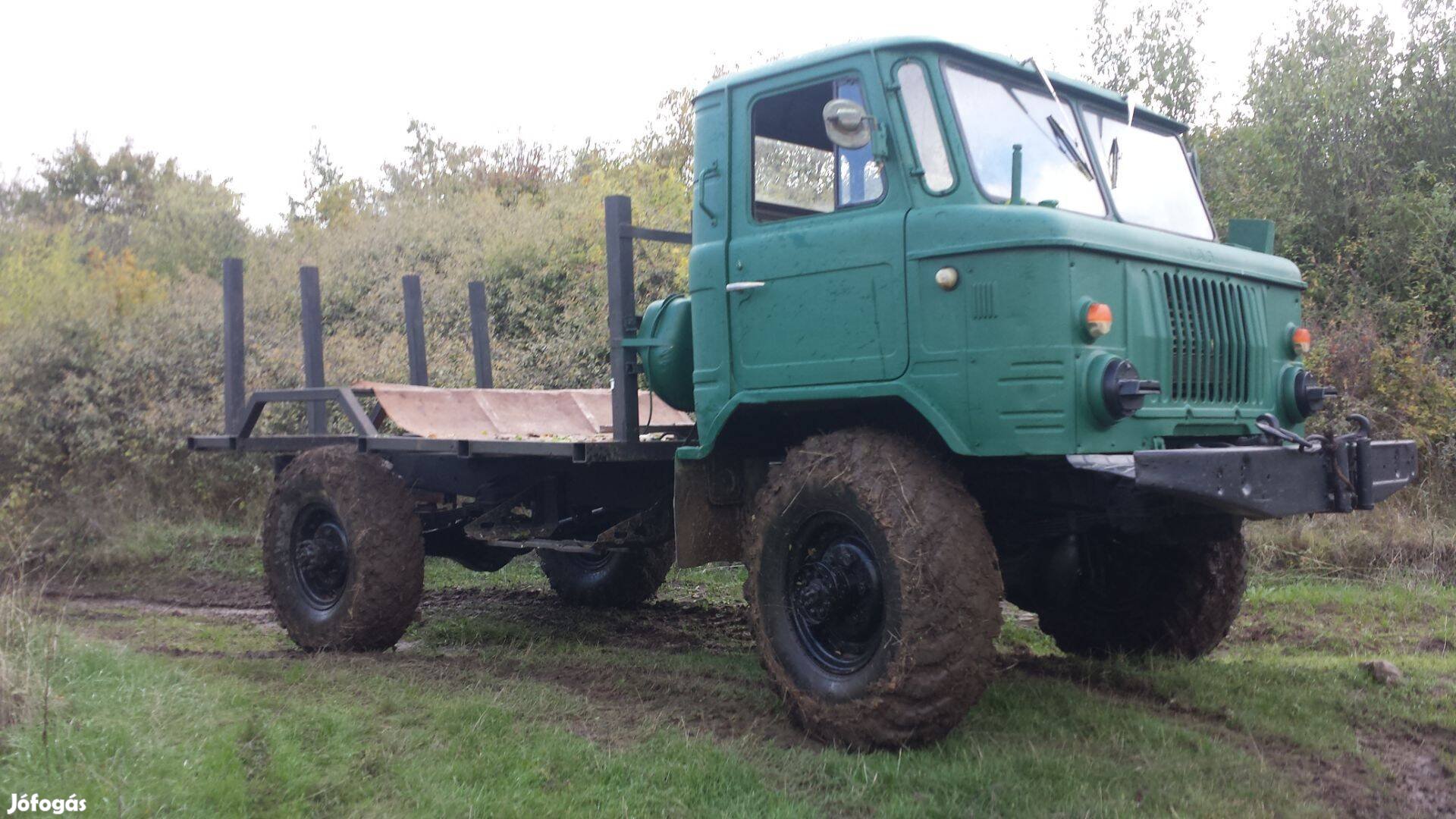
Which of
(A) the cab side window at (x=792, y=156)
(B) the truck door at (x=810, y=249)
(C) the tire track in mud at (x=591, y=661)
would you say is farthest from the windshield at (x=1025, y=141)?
(C) the tire track in mud at (x=591, y=661)

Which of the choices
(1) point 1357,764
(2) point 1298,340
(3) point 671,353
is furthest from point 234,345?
(1) point 1357,764

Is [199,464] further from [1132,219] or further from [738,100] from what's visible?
[1132,219]

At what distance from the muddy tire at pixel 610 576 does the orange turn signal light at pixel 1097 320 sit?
4766 millimetres

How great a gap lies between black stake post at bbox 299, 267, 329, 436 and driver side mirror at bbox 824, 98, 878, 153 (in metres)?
4.71

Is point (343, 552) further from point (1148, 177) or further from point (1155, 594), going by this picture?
point (1148, 177)

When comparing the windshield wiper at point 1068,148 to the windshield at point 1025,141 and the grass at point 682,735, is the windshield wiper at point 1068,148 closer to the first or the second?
the windshield at point 1025,141

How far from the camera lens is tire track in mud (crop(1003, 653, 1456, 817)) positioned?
171 inches

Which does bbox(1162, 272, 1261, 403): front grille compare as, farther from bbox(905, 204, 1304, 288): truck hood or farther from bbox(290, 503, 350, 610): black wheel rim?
bbox(290, 503, 350, 610): black wheel rim

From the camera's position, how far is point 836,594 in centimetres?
503

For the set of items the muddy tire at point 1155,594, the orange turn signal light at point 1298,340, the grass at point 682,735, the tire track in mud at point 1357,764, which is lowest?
the tire track in mud at point 1357,764

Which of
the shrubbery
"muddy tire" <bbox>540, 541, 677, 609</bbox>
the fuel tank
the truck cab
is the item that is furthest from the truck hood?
the shrubbery

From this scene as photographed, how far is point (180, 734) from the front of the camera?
491 centimetres

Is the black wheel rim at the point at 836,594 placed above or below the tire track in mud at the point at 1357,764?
above

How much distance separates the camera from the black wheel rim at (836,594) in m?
4.98
